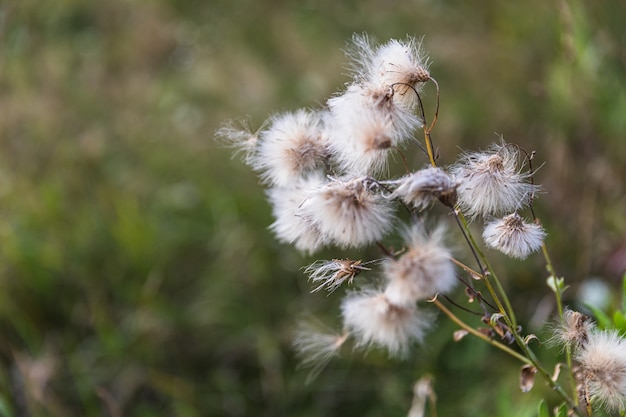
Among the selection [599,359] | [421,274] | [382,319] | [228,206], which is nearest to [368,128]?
[421,274]

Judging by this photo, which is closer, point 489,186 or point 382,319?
point 489,186

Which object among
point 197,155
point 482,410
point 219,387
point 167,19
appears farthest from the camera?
point 167,19

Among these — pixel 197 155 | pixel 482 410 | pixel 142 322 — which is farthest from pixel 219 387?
pixel 197 155

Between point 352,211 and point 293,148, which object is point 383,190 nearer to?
point 352,211

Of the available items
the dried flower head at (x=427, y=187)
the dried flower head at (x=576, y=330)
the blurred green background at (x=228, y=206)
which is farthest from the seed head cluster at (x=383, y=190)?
the blurred green background at (x=228, y=206)

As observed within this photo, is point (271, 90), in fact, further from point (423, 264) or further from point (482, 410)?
point (423, 264)

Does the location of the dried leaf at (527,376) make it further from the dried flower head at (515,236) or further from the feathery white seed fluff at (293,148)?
the feathery white seed fluff at (293,148)
